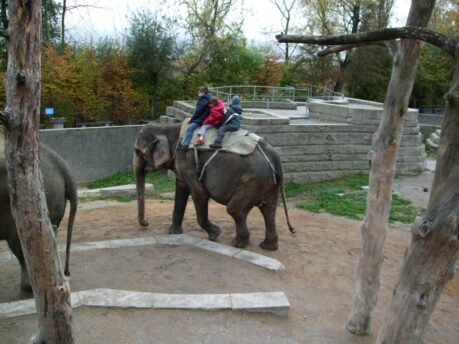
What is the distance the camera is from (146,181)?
15188mm

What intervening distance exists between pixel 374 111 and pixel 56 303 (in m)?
12.4

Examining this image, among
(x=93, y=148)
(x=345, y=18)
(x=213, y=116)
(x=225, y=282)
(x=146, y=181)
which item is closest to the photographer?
(x=225, y=282)

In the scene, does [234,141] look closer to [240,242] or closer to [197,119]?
[197,119]

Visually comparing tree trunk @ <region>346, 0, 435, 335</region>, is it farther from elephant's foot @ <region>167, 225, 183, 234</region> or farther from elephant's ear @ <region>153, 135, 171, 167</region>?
elephant's ear @ <region>153, 135, 171, 167</region>

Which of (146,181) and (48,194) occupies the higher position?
(48,194)

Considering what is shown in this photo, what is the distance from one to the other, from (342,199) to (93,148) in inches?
341

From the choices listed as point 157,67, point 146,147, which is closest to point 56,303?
point 146,147

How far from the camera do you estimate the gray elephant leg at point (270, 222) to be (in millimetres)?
8312

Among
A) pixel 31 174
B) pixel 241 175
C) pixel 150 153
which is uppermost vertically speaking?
pixel 31 174

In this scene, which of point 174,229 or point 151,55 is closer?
point 174,229

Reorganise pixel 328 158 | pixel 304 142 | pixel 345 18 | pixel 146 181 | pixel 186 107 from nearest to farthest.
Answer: pixel 304 142, pixel 328 158, pixel 146 181, pixel 186 107, pixel 345 18

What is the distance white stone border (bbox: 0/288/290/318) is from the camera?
5699 mm

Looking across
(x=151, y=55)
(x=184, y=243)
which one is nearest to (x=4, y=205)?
(x=184, y=243)

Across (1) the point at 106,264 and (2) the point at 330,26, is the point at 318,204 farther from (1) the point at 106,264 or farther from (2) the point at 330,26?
(2) the point at 330,26
